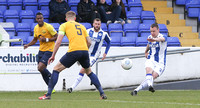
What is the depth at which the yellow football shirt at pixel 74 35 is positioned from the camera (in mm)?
9797

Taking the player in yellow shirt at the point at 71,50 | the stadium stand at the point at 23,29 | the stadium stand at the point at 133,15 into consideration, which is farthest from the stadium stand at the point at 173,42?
the player in yellow shirt at the point at 71,50

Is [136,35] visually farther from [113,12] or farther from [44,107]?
[44,107]

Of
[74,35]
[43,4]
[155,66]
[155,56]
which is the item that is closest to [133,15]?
[43,4]

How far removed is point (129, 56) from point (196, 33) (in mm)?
5114

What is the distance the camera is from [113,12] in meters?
18.5

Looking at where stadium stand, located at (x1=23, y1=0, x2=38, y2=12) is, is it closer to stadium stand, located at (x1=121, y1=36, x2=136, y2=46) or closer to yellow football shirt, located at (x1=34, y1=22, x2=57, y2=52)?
stadium stand, located at (x1=121, y1=36, x2=136, y2=46)

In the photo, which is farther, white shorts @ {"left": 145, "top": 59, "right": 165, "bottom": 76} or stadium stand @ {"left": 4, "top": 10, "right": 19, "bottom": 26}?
stadium stand @ {"left": 4, "top": 10, "right": 19, "bottom": 26}

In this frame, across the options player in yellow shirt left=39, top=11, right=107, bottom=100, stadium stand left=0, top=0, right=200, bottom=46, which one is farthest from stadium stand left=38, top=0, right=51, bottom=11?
player in yellow shirt left=39, top=11, right=107, bottom=100

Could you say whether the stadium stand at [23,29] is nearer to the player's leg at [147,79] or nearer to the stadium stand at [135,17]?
the stadium stand at [135,17]

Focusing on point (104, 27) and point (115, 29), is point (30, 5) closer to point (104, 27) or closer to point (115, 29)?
point (104, 27)

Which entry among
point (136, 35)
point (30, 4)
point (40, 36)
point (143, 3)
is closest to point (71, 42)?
point (40, 36)

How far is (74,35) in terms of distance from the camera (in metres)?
9.84

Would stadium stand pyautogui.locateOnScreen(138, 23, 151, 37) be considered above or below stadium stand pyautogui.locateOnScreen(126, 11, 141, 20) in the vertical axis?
below

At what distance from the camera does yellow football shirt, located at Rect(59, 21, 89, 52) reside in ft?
32.1
